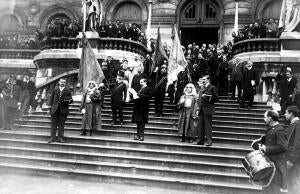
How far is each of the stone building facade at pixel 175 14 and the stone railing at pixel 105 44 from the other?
9.52 feet

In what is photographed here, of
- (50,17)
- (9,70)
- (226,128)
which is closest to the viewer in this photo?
(226,128)

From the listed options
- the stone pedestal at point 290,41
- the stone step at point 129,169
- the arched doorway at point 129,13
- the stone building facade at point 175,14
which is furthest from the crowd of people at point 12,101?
the arched doorway at point 129,13

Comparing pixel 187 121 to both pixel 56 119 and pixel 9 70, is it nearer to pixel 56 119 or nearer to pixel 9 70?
pixel 56 119

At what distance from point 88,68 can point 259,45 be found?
7611 mm

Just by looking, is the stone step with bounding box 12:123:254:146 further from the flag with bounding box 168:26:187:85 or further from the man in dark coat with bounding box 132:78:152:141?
the flag with bounding box 168:26:187:85

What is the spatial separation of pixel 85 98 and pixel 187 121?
10.4 ft

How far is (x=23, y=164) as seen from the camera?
1059cm

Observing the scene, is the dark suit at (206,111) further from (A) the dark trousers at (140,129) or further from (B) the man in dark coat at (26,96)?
(B) the man in dark coat at (26,96)

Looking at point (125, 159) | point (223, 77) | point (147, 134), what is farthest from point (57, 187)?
point (223, 77)

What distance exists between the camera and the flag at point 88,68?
1350 centimetres

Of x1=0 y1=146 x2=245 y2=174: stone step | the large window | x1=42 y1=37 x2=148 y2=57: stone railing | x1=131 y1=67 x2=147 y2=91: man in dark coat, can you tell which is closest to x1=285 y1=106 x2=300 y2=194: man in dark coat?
x1=0 y1=146 x2=245 y2=174: stone step

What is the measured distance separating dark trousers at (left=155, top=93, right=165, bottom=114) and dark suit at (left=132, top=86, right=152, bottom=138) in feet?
6.37

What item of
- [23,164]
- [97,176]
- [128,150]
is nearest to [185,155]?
[128,150]

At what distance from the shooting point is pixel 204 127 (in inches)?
429
